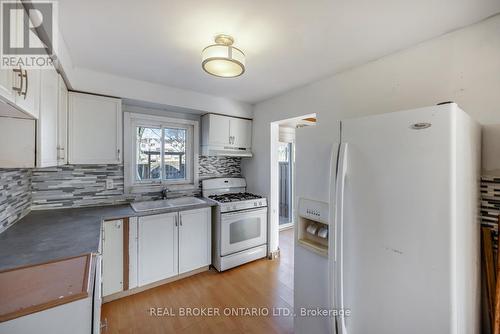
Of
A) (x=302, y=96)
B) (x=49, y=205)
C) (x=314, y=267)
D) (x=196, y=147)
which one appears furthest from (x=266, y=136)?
(x=49, y=205)

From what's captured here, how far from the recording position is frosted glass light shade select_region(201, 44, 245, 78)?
1493 millimetres

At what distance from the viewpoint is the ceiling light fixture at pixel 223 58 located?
1.50 m

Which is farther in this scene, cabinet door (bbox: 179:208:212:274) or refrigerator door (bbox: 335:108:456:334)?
cabinet door (bbox: 179:208:212:274)

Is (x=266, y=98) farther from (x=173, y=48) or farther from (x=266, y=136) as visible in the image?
(x=173, y=48)

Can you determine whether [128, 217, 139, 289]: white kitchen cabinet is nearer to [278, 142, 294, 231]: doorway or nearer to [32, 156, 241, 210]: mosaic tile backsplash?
[32, 156, 241, 210]: mosaic tile backsplash

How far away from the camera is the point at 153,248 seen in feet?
7.67

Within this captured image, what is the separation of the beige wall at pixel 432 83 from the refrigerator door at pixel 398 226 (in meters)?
0.36

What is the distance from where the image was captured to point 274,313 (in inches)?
79.5

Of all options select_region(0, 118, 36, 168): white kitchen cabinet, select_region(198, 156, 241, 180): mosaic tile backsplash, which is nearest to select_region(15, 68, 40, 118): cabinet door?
select_region(0, 118, 36, 168): white kitchen cabinet

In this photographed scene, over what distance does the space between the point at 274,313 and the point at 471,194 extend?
1.84 metres

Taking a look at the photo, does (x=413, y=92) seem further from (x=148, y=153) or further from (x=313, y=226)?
(x=148, y=153)

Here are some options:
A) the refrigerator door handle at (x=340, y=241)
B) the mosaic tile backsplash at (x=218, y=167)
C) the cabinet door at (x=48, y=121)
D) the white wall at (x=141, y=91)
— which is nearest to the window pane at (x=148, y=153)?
the white wall at (x=141, y=91)

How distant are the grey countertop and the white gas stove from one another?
2.94 feet

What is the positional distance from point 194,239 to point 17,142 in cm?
188
